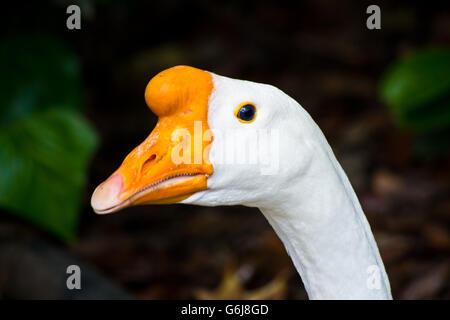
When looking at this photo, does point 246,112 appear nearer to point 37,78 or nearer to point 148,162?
point 148,162

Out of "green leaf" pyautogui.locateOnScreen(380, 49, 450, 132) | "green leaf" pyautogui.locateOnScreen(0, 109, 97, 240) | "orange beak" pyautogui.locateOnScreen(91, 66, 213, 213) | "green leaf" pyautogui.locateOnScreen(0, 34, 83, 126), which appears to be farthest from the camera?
"green leaf" pyautogui.locateOnScreen(0, 34, 83, 126)

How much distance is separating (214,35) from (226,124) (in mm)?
3765

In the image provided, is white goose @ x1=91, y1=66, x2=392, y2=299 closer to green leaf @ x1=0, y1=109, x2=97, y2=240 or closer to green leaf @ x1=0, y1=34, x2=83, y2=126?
green leaf @ x1=0, y1=109, x2=97, y2=240

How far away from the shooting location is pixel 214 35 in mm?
4820

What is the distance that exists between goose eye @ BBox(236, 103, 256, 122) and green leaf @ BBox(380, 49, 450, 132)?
1.64m

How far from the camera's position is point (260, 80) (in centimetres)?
441

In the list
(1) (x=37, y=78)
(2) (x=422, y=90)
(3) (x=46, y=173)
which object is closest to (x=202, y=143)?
(3) (x=46, y=173)

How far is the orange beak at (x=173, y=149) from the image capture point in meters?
1.15

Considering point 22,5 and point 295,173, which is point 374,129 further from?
point 295,173

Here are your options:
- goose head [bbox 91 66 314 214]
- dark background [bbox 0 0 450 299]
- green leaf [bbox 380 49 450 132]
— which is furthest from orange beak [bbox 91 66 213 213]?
green leaf [bbox 380 49 450 132]

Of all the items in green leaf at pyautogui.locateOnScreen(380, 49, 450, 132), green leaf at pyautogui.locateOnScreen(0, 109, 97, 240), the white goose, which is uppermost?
green leaf at pyautogui.locateOnScreen(380, 49, 450, 132)

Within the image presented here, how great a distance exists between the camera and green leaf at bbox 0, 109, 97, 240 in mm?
2439

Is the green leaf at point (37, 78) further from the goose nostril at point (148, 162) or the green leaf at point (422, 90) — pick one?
the goose nostril at point (148, 162)

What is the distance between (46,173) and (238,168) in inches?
59.2
